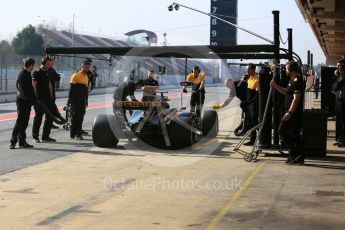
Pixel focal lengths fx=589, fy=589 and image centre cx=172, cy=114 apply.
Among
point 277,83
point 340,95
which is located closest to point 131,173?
point 277,83

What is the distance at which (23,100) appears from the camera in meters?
11.9

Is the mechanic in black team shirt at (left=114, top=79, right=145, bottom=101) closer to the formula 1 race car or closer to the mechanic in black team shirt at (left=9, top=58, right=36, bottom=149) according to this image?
the formula 1 race car

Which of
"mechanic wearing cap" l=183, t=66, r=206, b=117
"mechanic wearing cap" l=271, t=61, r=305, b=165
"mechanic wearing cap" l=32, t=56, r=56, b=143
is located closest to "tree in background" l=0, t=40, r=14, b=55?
"mechanic wearing cap" l=183, t=66, r=206, b=117

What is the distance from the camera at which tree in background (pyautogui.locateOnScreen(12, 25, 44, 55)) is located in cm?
7044

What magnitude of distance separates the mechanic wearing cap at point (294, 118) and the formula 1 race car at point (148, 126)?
87.5 inches

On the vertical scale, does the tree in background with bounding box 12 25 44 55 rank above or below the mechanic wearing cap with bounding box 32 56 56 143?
above

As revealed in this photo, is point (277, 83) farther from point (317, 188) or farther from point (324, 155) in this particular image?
point (317, 188)

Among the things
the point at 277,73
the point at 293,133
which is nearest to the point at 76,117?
the point at 277,73

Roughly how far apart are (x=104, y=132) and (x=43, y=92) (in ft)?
6.66

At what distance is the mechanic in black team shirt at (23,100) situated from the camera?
11766 millimetres

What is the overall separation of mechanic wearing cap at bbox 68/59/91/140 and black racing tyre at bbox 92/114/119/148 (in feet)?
5.87

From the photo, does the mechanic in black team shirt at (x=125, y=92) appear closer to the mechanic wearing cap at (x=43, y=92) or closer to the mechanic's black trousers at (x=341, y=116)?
the mechanic wearing cap at (x=43, y=92)

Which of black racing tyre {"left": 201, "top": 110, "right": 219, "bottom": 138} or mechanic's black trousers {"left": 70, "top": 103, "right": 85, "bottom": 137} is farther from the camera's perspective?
black racing tyre {"left": 201, "top": 110, "right": 219, "bottom": 138}

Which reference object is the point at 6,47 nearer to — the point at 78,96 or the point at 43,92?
the point at 78,96
